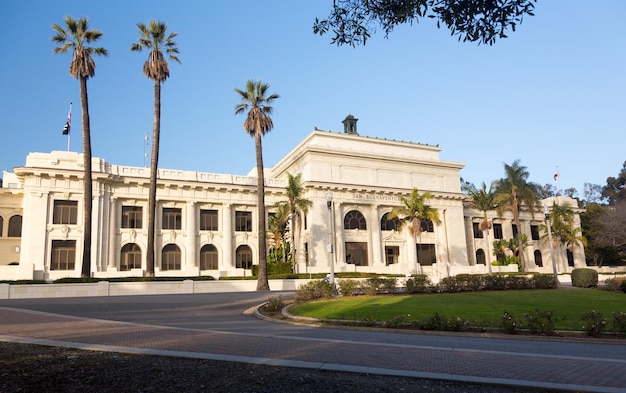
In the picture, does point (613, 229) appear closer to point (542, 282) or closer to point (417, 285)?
point (542, 282)

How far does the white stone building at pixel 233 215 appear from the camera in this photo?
41719 mm

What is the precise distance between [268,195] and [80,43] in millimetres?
24138

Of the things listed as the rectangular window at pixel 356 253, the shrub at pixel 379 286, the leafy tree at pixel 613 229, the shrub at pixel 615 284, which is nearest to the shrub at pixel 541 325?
the shrub at pixel 379 286

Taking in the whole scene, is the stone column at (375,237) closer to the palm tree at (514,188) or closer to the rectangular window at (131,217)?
the palm tree at (514,188)

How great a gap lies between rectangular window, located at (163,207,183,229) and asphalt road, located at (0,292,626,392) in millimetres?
31018

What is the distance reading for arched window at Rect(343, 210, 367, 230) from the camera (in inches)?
2115

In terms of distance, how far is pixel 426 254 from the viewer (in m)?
56.9

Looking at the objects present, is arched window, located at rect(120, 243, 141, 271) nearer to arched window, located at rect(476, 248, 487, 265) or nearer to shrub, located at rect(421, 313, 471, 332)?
shrub, located at rect(421, 313, 471, 332)

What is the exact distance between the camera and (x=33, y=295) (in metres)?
28.3

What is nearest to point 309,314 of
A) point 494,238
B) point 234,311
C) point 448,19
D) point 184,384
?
point 234,311

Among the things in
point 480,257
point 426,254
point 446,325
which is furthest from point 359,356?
point 480,257

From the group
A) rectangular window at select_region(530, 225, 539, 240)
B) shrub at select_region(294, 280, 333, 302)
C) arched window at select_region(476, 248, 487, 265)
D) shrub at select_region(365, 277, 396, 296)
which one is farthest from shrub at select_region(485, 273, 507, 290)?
rectangular window at select_region(530, 225, 539, 240)

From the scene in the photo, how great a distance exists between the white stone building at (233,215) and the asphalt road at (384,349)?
88.8 feet

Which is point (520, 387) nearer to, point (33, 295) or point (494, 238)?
point (33, 295)
